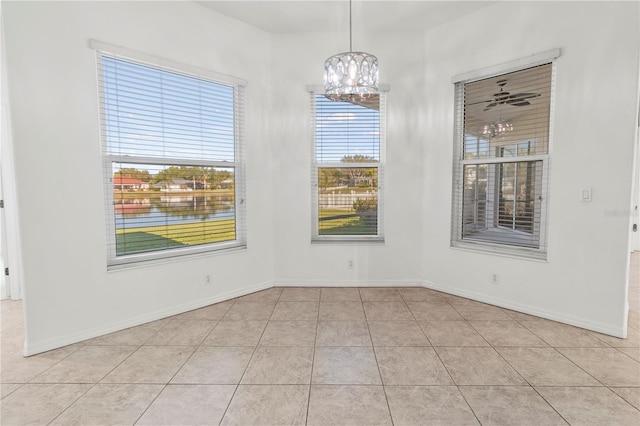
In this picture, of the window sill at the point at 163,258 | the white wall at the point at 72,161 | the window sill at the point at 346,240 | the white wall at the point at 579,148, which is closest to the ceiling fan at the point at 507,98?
the white wall at the point at 579,148

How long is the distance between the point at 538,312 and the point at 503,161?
4.96ft

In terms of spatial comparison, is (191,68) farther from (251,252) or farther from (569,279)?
(569,279)

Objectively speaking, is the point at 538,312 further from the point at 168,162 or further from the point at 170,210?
the point at 168,162

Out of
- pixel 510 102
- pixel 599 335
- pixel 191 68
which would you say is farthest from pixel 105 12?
pixel 599 335

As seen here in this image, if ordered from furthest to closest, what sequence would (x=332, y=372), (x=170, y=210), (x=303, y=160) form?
1. (x=303, y=160)
2. (x=170, y=210)
3. (x=332, y=372)

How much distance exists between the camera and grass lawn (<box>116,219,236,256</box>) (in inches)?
116

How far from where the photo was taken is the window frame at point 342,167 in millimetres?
3850

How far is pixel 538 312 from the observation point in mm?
3072

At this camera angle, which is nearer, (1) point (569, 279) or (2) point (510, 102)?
(1) point (569, 279)

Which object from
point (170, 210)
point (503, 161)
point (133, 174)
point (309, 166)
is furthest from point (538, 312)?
point (133, 174)

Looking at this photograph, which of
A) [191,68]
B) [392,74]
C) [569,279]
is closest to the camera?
[569,279]

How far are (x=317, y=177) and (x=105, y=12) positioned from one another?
2490 millimetres

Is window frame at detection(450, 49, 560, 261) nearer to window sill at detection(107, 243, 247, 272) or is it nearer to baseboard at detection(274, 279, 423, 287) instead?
baseboard at detection(274, 279, 423, 287)

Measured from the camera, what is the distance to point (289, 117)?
12.6 ft
